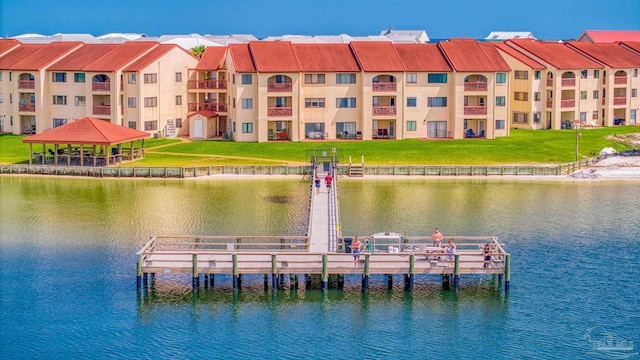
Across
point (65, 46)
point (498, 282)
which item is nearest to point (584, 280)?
point (498, 282)

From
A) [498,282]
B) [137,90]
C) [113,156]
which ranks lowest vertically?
[498,282]

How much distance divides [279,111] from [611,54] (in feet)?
149

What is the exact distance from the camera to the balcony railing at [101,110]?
117 m

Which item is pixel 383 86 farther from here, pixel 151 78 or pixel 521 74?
pixel 151 78

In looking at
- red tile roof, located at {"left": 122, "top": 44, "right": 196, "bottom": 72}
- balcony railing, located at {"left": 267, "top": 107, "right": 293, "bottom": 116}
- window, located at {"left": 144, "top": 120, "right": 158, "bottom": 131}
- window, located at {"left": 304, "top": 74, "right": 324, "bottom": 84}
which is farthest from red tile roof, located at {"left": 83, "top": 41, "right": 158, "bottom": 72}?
window, located at {"left": 304, "top": 74, "right": 324, "bottom": 84}

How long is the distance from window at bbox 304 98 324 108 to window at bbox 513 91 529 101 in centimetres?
2518

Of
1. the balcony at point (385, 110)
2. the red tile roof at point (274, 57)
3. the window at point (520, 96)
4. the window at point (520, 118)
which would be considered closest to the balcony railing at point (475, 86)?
the balcony at point (385, 110)

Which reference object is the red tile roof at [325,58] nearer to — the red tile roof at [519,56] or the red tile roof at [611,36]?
the red tile roof at [519,56]

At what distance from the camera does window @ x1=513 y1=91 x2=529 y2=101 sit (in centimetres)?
12534

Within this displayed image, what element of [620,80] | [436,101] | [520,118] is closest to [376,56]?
[436,101]

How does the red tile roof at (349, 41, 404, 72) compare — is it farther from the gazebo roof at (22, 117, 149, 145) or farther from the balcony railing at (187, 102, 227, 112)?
the gazebo roof at (22, 117, 149, 145)

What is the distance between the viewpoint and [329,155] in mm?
105875

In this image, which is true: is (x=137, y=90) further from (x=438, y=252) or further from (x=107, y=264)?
(x=438, y=252)

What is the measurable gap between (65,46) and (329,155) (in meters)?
39.6
